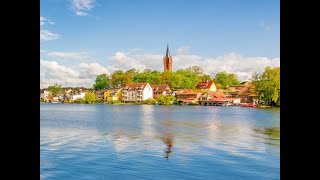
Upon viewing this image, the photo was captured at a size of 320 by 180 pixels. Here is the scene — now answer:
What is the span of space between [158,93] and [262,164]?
74119 mm

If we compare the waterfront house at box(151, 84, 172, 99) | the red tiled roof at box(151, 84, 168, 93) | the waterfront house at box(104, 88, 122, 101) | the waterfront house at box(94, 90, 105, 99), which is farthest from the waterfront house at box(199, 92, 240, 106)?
the waterfront house at box(94, 90, 105, 99)

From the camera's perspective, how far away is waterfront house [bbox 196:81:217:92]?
273ft

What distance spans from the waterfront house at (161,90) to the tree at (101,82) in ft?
55.0

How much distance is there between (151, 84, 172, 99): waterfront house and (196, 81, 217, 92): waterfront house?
740 cm

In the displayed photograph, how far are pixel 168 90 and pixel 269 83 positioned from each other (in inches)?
1351

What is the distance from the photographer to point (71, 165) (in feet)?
31.1

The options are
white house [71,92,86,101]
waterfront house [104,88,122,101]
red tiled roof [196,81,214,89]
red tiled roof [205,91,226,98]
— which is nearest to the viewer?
red tiled roof [205,91,226,98]

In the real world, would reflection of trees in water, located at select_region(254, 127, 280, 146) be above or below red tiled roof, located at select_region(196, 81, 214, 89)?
below

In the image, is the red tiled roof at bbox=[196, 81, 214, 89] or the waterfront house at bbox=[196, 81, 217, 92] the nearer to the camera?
the waterfront house at bbox=[196, 81, 217, 92]

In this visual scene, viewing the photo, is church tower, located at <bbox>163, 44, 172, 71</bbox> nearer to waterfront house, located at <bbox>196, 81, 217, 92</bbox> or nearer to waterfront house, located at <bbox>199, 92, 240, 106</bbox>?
waterfront house, located at <bbox>196, 81, 217, 92</bbox>

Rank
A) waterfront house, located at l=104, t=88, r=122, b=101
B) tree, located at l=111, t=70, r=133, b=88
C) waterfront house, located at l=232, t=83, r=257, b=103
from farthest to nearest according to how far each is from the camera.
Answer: tree, located at l=111, t=70, r=133, b=88 < waterfront house, located at l=104, t=88, r=122, b=101 < waterfront house, located at l=232, t=83, r=257, b=103

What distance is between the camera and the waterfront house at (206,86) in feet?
273
